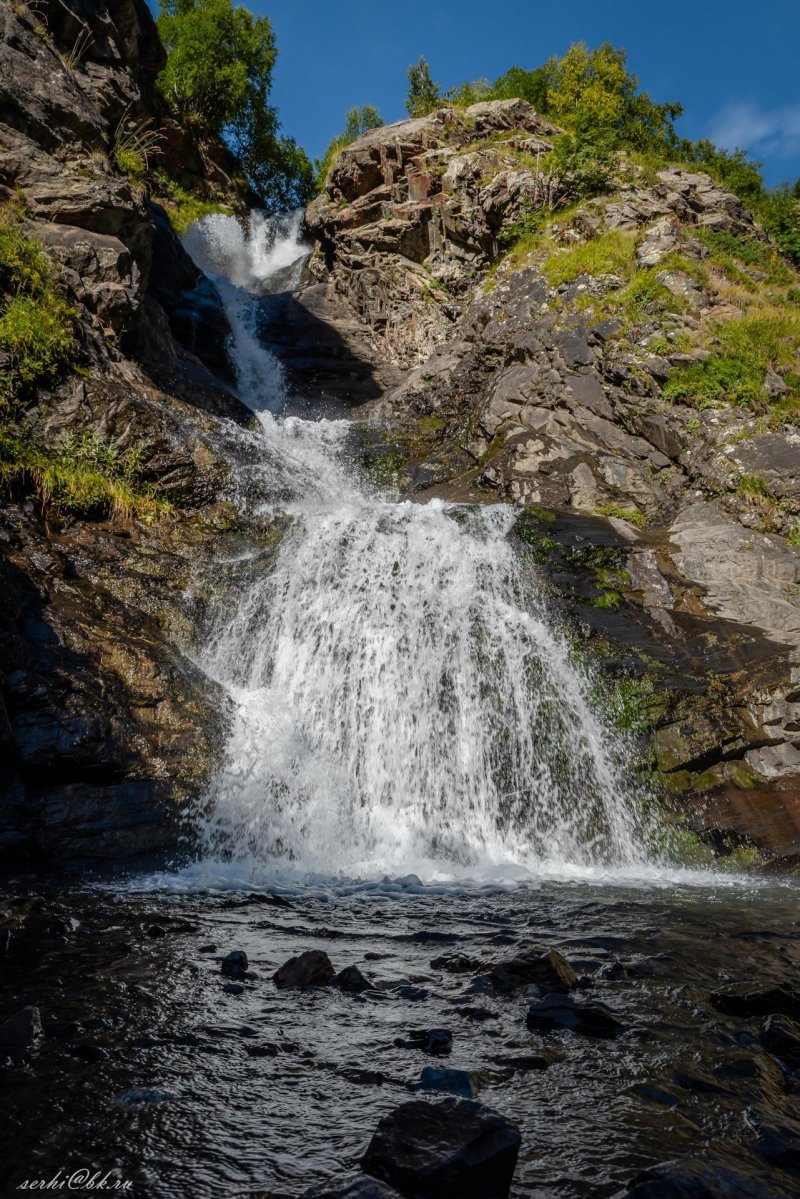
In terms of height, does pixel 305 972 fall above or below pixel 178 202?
below

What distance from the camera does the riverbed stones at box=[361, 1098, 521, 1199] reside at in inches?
75.5

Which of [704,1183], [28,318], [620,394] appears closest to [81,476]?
[28,318]

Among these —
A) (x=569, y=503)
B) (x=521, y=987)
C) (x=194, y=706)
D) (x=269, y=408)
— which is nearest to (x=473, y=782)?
(x=194, y=706)

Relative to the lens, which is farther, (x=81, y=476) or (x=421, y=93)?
(x=421, y=93)

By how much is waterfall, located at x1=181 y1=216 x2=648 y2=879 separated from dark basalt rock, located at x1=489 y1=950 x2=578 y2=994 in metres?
4.02

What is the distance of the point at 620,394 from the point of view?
16.7m

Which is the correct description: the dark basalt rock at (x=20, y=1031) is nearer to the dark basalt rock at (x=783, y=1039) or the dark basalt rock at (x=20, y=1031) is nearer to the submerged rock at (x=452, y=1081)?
the submerged rock at (x=452, y=1081)

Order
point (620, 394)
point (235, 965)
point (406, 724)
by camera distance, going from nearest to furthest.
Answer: point (235, 965), point (406, 724), point (620, 394)

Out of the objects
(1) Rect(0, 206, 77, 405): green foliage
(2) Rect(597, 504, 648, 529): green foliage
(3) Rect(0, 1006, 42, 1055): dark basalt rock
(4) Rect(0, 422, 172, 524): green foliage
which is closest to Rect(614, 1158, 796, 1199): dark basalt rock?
(3) Rect(0, 1006, 42, 1055): dark basalt rock

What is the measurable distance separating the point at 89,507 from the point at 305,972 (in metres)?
10.0

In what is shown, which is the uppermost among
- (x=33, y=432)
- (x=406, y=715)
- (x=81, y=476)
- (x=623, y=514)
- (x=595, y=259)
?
(x=595, y=259)

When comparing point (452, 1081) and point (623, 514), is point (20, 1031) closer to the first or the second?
point (452, 1081)

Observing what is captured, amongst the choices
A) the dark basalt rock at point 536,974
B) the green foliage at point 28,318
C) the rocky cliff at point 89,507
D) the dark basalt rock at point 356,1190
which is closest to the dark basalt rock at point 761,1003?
the dark basalt rock at point 536,974

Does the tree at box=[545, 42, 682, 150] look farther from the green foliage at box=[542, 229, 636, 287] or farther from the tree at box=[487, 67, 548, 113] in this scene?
the green foliage at box=[542, 229, 636, 287]
